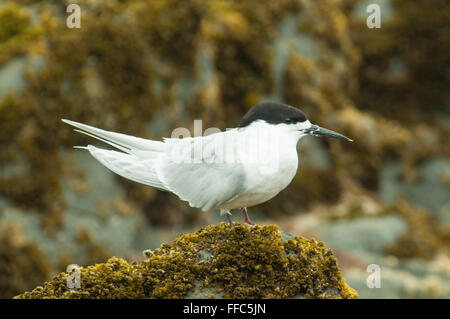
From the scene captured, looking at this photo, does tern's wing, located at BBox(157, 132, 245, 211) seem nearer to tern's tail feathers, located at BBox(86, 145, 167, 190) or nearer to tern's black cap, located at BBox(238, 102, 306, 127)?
tern's tail feathers, located at BBox(86, 145, 167, 190)

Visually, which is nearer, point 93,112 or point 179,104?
point 93,112

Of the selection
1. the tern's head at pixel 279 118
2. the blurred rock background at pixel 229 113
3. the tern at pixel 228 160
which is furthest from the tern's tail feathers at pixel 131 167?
the blurred rock background at pixel 229 113

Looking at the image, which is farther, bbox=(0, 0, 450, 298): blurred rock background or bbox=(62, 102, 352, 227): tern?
bbox=(0, 0, 450, 298): blurred rock background

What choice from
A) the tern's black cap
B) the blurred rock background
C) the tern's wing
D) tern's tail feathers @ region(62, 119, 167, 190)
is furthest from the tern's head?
the blurred rock background

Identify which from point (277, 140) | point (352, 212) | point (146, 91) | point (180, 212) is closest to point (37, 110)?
point (146, 91)

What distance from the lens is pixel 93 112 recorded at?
10.7 m

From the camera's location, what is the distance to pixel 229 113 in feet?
43.4

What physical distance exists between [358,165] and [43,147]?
8343mm

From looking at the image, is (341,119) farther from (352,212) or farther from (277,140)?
(277,140)

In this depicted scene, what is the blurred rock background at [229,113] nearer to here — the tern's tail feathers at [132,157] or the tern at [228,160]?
the tern's tail feathers at [132,157]

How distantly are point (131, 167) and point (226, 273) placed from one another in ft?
4.77

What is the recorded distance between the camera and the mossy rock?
4.80m

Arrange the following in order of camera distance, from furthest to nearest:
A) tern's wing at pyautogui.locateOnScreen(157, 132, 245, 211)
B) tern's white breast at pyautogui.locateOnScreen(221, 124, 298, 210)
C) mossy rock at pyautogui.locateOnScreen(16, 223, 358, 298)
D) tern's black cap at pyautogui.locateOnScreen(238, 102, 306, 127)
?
tern's black cap at pyautogui.locateOnScreen(238, 102, 306, 127), tern's wing at pyautogui.locateOnScreen(157, 132, 245, 211), tern's white breast at pyautogui.locateOnScreen(221, 124, 298, 210), mossy rock at pyautogui.locateOnScreen(16, 223, 358, 298)

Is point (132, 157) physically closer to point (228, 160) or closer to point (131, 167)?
point (131, 167)
